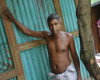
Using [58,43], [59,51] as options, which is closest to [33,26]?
[58,43]

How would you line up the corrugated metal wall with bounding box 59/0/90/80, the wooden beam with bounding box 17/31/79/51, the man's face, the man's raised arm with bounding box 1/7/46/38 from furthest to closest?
1. the corrugated metal wall with bounding box 59/0/90/80
2. the wooden beam with bounding box 17/31/79/51
3. the man's raised arm with bounding box 1/7/46/38
4. the man's face

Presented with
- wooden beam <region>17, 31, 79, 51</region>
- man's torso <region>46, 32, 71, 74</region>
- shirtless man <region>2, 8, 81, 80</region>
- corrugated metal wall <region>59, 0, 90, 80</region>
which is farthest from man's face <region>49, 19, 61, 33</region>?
corrugated metal wall <region>59, 0, 90, 80</region>

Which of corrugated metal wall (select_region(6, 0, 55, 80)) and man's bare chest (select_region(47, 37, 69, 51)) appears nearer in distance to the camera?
man's bare chest (select_region(47, 37, 69, 51))

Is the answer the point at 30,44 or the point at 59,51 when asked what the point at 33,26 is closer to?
the point at 30,44

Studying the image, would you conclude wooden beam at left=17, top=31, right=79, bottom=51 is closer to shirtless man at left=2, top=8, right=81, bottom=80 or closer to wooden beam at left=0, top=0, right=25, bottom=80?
wooden beam at left=0, top=0, right=25, bottom=80

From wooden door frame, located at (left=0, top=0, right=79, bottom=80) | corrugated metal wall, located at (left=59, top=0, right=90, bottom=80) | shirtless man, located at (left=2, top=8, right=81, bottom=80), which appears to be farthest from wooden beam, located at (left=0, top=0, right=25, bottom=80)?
corrugated metal wall, located at (left=59, top=0, right=90, bottom=80)

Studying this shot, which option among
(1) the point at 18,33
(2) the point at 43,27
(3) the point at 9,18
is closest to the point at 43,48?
(2) the point at 43,27

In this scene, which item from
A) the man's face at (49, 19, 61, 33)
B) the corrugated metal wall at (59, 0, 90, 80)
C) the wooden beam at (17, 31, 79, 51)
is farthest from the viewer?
the corrugated metal wall at (59, 0, 90, 80)

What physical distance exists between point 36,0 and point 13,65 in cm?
162

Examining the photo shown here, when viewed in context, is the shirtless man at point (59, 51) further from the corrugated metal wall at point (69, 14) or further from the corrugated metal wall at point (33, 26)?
the corrugated metal wall at point (69, 14)

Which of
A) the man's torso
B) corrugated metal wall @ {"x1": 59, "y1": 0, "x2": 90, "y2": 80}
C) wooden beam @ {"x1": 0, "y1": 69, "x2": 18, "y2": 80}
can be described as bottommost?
wooden beam @ {"x1": 0, "y1": 69, "x2": 18, "y2": 80}

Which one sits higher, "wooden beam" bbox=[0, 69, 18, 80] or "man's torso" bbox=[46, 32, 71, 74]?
"man's torso" bbox=[46, 32, 71, 74]

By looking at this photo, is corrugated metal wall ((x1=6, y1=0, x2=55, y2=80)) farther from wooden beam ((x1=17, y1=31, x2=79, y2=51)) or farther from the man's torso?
the man's torso

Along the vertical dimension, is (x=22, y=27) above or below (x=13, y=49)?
above
